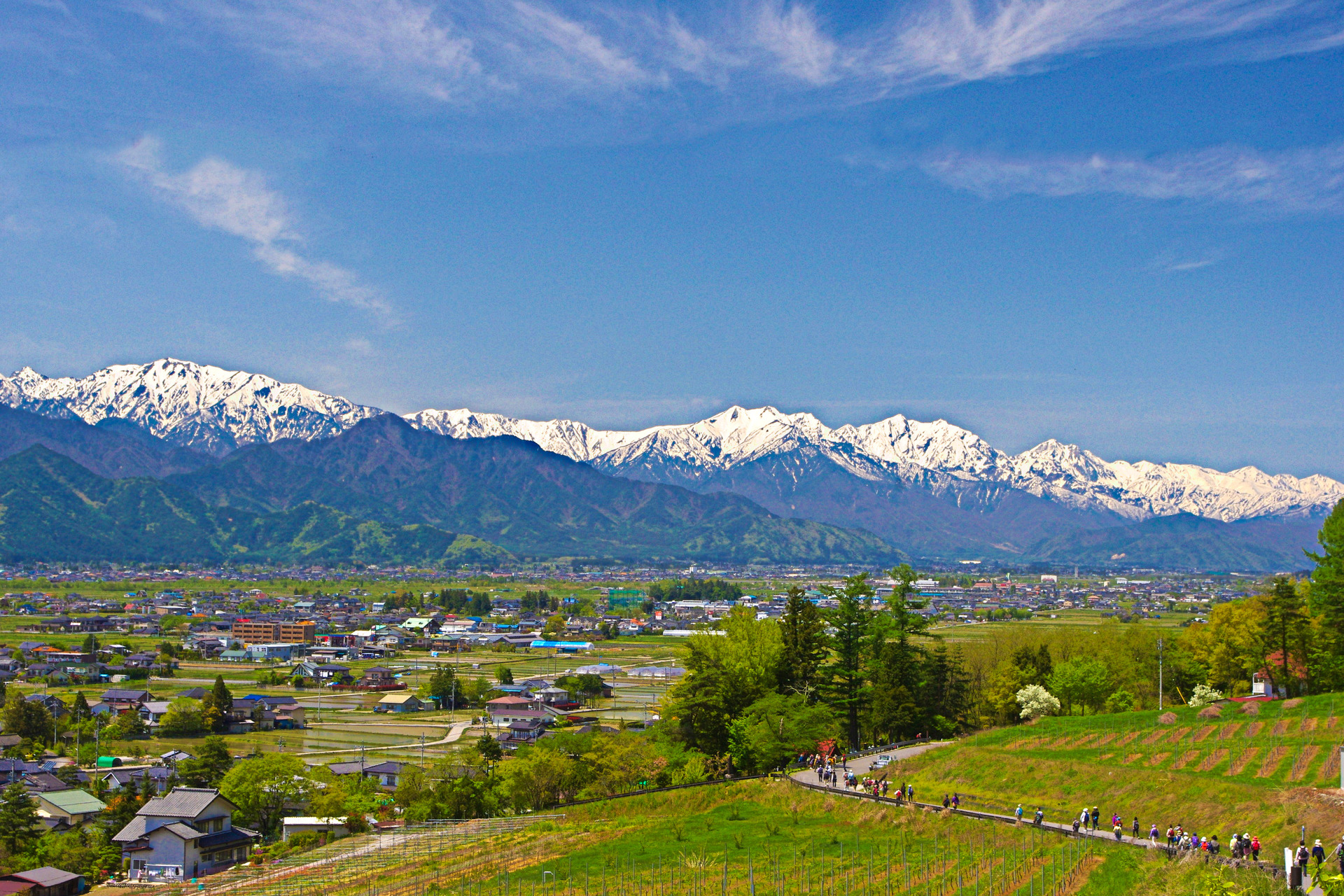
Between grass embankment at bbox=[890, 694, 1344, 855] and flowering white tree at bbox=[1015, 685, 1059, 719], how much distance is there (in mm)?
9097

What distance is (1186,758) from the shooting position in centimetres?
3606

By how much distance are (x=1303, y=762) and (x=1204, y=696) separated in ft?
70.3

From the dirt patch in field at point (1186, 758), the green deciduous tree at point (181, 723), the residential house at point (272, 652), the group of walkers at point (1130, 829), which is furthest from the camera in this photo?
the residential house at point (272, 652)

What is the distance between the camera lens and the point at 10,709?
70375 mm

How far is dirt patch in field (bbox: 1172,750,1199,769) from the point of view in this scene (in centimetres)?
3534

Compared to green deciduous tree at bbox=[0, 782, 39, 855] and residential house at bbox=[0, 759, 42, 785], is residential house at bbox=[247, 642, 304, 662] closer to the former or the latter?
residential house at bbox=[0, 759, 42, 785]

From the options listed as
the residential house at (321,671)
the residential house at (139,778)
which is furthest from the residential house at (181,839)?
the residential house at (321,671)

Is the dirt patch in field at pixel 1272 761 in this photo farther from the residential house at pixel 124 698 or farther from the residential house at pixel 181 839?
the residential house at pixel 124 698

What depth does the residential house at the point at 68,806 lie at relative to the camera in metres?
50.1

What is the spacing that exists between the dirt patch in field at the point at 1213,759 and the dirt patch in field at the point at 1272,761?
133 centimetres

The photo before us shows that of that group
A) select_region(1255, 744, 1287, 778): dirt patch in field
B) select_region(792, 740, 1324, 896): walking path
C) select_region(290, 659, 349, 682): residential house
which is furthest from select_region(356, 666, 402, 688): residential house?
select_region(1255, 744, 1287, 778): dirt patch in field

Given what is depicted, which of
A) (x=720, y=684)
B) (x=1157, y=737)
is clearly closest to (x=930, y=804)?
(x=1157, y=737)

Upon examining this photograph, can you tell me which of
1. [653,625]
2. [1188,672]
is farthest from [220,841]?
[653,625]

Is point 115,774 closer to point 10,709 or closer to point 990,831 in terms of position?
point 10,709
